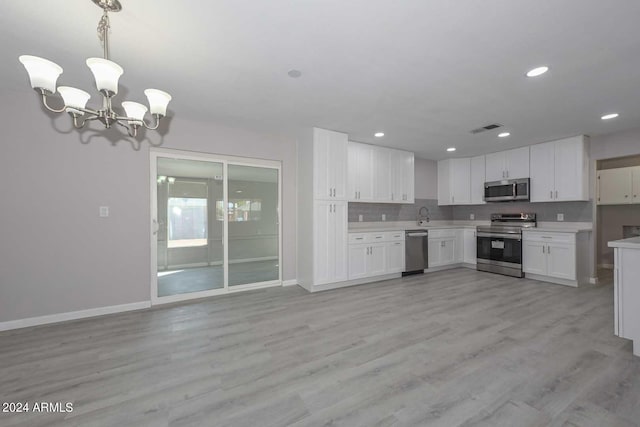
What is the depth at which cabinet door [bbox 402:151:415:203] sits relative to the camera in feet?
17.6

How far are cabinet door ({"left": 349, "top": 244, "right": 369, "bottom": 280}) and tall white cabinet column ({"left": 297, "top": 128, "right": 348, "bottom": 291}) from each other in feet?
0.43

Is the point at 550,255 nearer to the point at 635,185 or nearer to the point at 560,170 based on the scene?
the point at 560,170

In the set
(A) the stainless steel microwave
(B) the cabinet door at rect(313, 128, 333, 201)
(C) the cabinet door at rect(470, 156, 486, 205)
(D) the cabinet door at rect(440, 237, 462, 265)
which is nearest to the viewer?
(B) the cabinet door at rect(313, 128, 333, 201)

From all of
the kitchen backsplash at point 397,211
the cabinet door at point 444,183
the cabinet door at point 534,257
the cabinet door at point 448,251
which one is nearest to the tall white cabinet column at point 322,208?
the kitchen backsplash at point 397,211

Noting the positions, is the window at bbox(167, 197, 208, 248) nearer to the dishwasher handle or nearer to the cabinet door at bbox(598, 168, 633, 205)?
the dishwasher handle

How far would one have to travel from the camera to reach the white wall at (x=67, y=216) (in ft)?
9.19

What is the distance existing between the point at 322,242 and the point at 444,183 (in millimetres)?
3784

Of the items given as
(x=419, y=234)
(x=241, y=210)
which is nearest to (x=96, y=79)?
(x=241, y=210)

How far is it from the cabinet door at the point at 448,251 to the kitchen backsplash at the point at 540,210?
1072 millimetres

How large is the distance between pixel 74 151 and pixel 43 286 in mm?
1528

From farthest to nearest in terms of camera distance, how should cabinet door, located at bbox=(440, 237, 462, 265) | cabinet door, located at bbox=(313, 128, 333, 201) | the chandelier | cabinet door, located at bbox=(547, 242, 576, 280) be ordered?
Result: cabinet door, located at bbox=(440, 237, 462, 265)
cabinet door, located at bbox=(547, 242, 576, 280)
cabinet door, located at bbox=(313, 128, 333, 201)
the chandelier

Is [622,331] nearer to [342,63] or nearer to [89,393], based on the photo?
[342,63]

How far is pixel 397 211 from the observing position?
576 cm

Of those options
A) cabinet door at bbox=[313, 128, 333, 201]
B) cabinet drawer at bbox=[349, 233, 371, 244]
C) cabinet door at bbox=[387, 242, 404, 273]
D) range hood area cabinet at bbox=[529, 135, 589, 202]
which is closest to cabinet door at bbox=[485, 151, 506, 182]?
range hood area cabinet at bbox=[529, 135, 589, 202]
